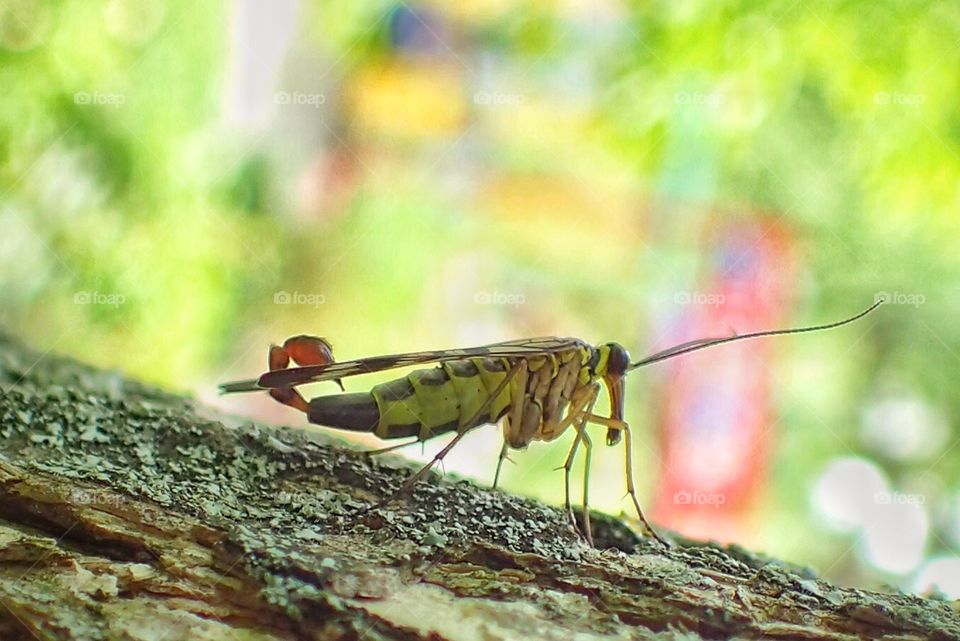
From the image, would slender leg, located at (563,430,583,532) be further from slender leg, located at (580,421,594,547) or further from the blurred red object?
the blurred red object

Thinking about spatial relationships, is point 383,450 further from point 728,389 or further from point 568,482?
point 728,389

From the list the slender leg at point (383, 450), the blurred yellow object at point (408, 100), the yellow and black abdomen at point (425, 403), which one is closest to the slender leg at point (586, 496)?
the yellow and black abdomen at point (425, 403)

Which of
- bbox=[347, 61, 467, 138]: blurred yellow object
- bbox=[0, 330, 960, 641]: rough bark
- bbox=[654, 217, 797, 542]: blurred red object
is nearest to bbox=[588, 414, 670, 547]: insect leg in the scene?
bbox=[0, 330, 960, 641]: rough bark

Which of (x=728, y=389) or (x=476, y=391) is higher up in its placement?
(x=728, y=389)

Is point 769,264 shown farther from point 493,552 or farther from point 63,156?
point 63,156

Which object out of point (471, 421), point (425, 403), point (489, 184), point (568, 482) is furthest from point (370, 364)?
point (489, 184)

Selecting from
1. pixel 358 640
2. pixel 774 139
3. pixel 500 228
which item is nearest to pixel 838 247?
pixel 774 139
